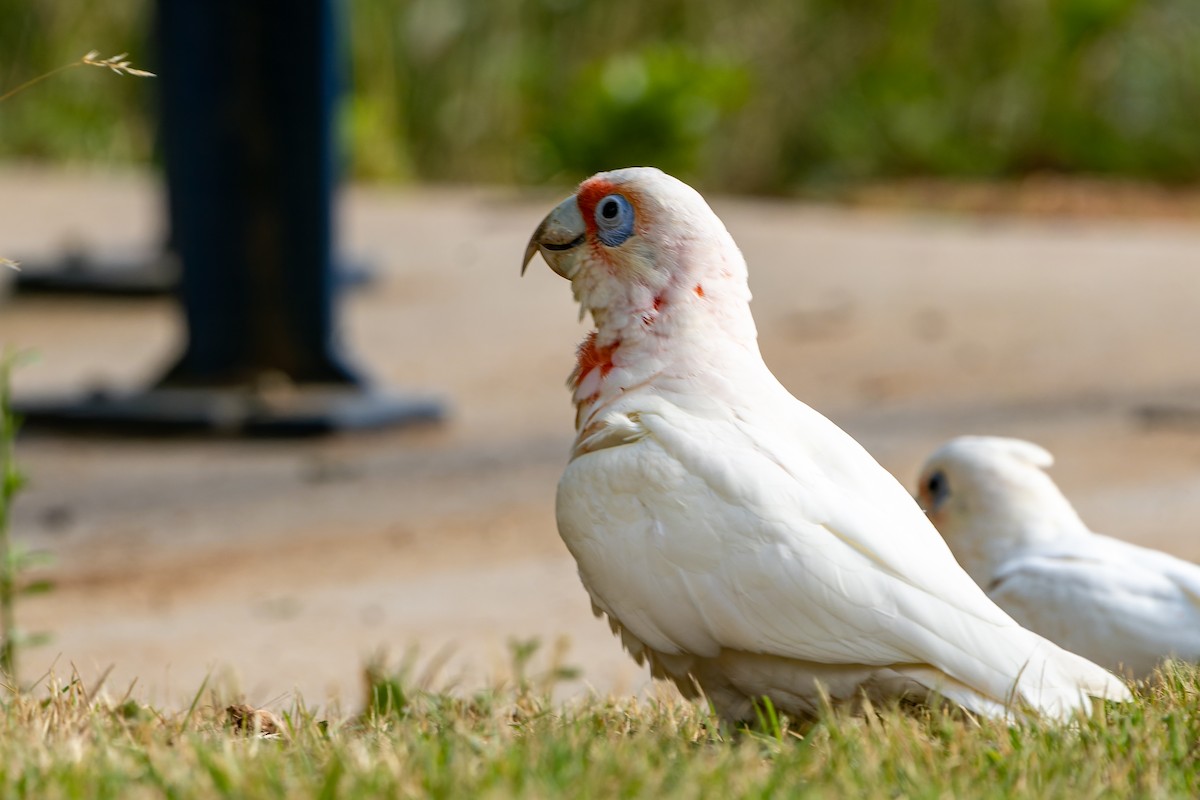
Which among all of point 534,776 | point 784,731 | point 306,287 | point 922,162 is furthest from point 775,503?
point 922,162

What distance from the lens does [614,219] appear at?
284cm

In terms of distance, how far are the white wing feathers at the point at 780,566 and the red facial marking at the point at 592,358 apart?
0.22m

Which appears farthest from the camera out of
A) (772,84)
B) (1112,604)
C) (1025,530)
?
(772,84)

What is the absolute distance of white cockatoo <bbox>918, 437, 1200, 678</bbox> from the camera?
315cm

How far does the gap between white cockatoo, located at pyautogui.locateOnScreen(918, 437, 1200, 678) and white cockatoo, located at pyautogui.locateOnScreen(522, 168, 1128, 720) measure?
538mm

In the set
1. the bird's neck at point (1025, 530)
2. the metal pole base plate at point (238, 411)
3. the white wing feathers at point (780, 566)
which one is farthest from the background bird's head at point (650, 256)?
the metal pole base plate at point (238, 411)

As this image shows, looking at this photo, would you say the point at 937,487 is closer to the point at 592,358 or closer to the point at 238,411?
the point at 592,358

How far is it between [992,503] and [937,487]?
0.61ft

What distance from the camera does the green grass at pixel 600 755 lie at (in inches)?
83.9

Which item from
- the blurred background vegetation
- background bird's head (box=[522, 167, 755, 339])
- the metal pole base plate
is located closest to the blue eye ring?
background bird's head (box=[522, 167, 755, 339])

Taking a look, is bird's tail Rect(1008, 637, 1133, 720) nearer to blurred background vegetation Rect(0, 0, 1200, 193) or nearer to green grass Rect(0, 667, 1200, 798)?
green grass Rect(0, 667, 1200, 798)

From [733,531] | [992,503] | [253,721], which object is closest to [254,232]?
[992,503]

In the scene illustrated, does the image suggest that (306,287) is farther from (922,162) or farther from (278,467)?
(922,162)

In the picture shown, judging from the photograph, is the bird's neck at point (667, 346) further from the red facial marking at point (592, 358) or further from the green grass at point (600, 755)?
the green grass at point (600, 755)
